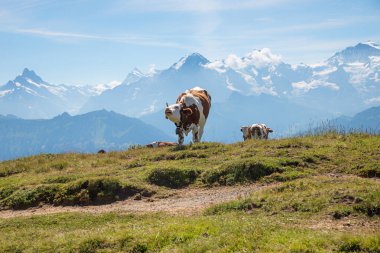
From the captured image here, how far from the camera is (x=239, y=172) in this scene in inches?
745

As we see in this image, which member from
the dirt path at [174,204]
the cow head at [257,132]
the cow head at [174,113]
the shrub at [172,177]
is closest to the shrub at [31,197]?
the dirt path at [174,204]

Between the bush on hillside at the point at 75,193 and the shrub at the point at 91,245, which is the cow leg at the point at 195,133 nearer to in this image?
the bush on hillside at the point at 75,193

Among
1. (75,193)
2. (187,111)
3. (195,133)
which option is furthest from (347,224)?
(195,133)

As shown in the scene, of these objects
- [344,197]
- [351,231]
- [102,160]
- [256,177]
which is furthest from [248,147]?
[351,231]

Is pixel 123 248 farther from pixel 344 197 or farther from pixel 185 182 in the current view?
pixel 185 182

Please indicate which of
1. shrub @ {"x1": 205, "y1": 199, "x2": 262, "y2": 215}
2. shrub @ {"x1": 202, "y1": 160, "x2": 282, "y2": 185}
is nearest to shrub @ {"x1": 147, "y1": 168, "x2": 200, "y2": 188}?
shrub @ {"x1": 202, "y1": 160, "x2": 282, "y2": 185}

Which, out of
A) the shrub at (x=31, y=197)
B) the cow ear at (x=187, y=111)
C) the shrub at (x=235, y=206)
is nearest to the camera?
the shrub at (x=235, y=206)

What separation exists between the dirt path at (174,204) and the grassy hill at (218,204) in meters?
0.40

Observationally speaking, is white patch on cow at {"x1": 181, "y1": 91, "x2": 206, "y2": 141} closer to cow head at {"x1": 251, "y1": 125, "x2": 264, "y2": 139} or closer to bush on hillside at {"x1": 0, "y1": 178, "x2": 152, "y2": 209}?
cow head at {"x1": 251, "y1": 125, "x2": 264, "y2": 139}

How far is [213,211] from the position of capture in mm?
14391

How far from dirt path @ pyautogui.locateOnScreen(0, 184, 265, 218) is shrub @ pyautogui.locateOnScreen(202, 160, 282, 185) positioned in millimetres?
553

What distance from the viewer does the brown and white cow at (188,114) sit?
26.9m

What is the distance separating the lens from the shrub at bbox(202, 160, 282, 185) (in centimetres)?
1864

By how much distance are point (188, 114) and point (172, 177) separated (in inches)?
320
